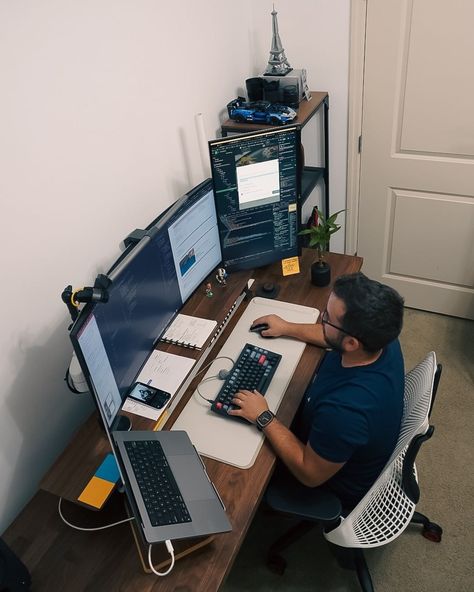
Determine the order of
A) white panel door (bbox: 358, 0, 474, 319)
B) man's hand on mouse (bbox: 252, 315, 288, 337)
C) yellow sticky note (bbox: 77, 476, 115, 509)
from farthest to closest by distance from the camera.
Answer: white panel door (bbox: 358, 0, 474, 319)
man's hand on mouse (bbox: 252, 315, 288, 337)
yellow sticky note (bbox: 77, 476, 115, 509)

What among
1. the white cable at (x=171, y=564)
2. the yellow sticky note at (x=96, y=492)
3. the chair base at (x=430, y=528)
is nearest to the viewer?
the white cable at (x=171, y=564)

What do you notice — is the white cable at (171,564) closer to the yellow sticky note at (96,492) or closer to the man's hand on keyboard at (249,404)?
the yellow sticky note at (96,492)

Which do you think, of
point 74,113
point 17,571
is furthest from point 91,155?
point 17,571

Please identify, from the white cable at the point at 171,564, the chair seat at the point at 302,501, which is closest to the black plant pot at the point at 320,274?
the chair seat at the point at 302,501

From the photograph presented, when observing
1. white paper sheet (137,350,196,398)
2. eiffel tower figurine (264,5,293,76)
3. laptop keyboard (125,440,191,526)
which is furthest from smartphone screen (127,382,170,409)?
eiffel tower figurine (264,5,293,76)

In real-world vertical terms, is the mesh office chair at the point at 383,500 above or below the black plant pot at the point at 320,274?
below

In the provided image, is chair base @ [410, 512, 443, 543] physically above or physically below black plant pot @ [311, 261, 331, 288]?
below

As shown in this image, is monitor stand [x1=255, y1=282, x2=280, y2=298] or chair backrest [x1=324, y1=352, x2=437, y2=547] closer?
chair backrest [x1=324, y1=352, x2=437, y2=547]

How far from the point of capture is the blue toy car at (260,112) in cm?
Answer: 229

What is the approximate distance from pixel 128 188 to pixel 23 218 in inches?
19.9

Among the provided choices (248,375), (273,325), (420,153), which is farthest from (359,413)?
(420,153)

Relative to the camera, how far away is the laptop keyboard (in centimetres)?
124

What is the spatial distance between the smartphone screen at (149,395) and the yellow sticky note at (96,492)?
0.84 feet

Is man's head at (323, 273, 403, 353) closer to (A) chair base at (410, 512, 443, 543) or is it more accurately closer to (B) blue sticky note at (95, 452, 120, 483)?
(B) blue sticky note at (95, 452, 120, 483)
